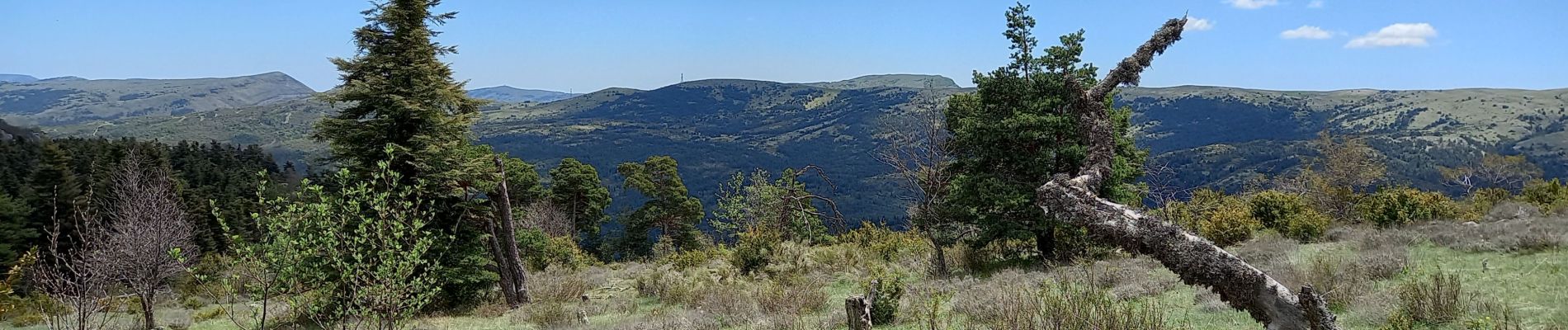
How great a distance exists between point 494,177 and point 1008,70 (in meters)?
9.78

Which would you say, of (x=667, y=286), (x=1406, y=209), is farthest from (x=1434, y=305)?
(x=1406, y=209)

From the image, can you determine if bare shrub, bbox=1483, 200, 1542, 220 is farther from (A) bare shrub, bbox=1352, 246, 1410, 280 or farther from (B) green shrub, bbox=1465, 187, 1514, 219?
(A) bare shrub, bbox=1352, 246, 1410, 280

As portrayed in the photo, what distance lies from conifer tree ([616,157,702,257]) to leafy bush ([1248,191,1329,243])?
3158 cm

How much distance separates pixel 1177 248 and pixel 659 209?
139 feet

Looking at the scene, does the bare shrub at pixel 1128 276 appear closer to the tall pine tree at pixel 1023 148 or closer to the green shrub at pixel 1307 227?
the tall pine tree at pixel 1023 148

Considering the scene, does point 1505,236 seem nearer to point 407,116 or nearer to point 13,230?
point 407,116

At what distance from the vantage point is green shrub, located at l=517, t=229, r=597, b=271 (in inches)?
682

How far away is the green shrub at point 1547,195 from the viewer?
46.4 ft

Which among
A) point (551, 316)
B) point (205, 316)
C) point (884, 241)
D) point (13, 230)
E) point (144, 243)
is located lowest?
point (13, 230)

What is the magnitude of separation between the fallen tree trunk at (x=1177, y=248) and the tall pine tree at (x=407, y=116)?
10835 millimetres

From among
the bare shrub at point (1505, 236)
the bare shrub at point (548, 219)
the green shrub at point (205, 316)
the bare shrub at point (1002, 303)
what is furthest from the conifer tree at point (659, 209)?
the bare shrub at point (1505, 236)

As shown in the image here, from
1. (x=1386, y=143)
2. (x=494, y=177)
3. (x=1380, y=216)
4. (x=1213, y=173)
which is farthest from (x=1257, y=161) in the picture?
(x=494, y=177)

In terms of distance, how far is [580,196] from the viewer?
152 ft

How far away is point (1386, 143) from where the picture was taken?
166625 mm
